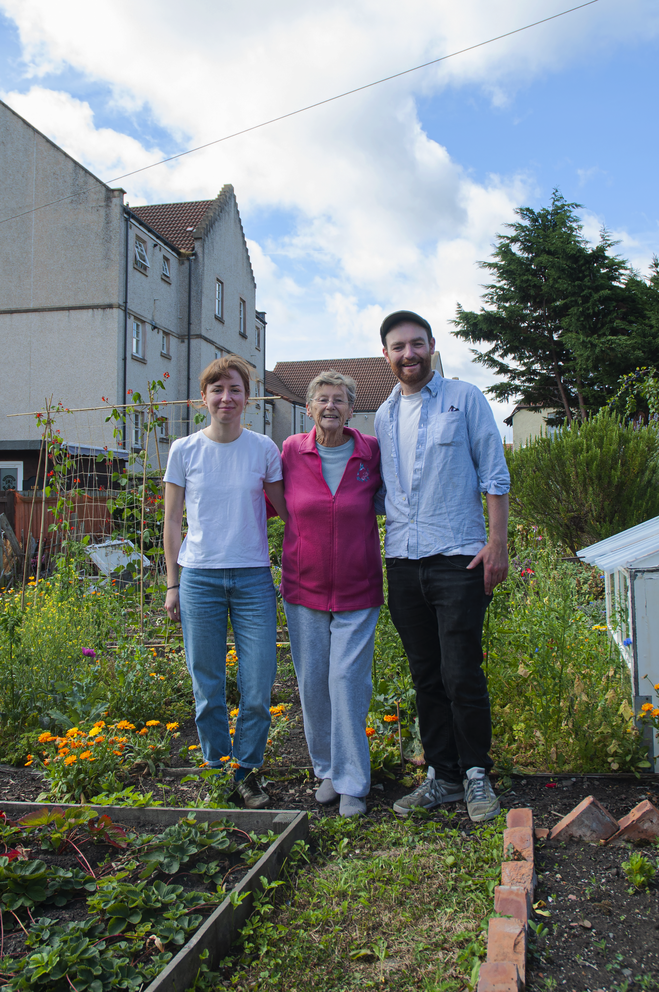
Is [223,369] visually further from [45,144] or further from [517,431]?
[517,431]

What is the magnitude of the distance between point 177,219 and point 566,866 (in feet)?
83.4

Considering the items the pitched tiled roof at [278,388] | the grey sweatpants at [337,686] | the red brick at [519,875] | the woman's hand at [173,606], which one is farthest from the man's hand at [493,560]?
the pitched tiled roof at [278,388]

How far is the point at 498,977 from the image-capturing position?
1550mm

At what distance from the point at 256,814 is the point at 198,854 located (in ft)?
0.90

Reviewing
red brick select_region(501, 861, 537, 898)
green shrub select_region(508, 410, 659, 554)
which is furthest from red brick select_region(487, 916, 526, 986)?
green shrub select_region(508, 410, 659, 554)

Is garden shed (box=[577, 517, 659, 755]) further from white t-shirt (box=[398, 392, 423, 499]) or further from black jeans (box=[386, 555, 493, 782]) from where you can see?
white t-shirt (box=[398, 392, 423, 499])

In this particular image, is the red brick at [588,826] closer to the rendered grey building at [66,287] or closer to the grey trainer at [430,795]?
the grey trainer at [430,795]

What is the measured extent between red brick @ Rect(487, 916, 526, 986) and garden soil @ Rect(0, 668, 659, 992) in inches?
2.6

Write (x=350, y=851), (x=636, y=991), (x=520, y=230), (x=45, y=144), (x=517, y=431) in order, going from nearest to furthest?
(x=636, y=991)
(x=350, y=851)
(x=45, y=144)
(x=520, y=230)
(x=517, y=431)

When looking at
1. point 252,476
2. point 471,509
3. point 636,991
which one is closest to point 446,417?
point 471,509

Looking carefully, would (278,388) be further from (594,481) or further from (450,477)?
(450,477)

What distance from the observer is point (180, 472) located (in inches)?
120

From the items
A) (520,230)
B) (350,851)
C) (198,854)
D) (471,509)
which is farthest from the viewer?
(520,230)

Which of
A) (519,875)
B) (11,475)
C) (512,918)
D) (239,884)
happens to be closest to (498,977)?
(512,918)
